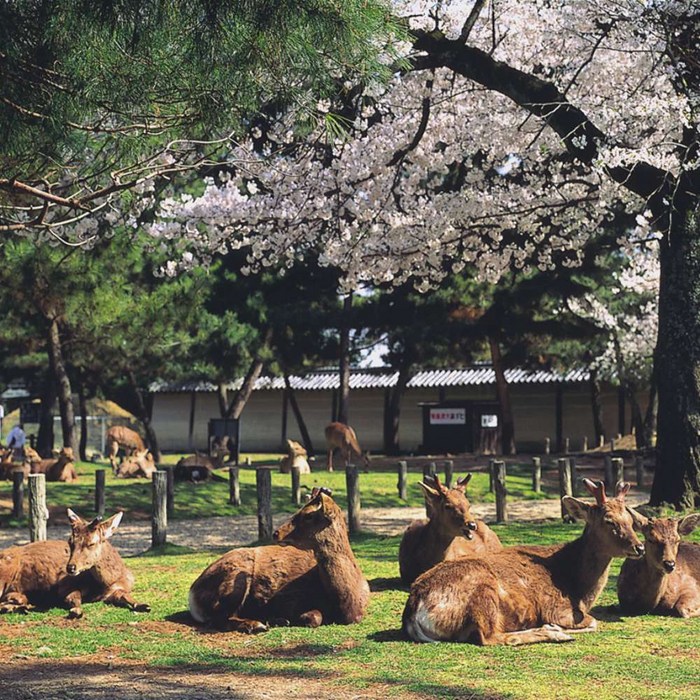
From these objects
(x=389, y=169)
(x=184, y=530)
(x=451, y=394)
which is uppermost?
(x=389, y=169)

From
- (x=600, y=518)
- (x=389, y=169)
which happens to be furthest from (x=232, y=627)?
(x=389, y=169)

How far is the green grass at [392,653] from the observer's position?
5371mm

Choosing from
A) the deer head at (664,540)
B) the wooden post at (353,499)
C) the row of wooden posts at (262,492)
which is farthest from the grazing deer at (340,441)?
the deer head at (664,540)

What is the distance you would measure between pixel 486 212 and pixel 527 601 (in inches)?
383

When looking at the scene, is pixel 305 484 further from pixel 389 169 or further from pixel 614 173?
pixel 614 173

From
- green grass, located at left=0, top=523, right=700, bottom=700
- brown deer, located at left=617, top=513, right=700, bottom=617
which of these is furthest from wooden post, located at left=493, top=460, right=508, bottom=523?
brown deer, located at left=617, top=513, right=700, bottom=617

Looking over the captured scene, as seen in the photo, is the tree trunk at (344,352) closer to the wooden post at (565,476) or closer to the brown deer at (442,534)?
the wooden post at (565,476)

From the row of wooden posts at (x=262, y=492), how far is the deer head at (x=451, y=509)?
14.0ft

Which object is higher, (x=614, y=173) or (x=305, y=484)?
(x=614, y=173)

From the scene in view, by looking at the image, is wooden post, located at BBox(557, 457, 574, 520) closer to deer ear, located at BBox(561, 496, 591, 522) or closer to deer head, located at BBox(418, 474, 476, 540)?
deer head, located at BBox(418, 474, 476, 540)

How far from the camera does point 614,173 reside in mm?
12992

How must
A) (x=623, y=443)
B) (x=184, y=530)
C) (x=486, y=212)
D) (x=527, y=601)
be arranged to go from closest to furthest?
(x=527, y=601)
(x=184, y=530)
(x=486, y=212)
(x=623, y=443)

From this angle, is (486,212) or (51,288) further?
(51,288)

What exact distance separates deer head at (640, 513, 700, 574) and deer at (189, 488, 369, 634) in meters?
1.93
